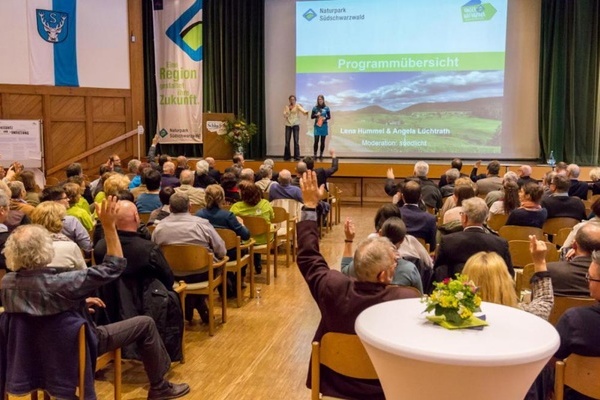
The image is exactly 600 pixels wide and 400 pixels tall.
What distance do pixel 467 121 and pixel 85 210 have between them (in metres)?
9.55

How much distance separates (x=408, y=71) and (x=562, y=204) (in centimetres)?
751

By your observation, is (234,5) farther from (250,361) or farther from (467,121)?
(250,361)

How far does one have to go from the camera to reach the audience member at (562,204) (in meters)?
6.29

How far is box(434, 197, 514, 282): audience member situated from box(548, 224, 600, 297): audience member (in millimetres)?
495

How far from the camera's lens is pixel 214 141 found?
13500 mm

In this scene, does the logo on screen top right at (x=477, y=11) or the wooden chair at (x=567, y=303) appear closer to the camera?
the wooden chair at (x=567, y=303)

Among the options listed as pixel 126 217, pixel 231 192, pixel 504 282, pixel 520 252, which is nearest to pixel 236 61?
pixel 231 192

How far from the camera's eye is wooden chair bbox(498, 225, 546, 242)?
536 centimetres

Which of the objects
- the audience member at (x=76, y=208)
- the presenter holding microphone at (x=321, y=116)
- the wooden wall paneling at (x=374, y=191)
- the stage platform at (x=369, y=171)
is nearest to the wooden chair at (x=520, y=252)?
the audience member at (x=76, y=208)

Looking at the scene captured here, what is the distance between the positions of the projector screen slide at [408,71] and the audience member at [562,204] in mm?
6893

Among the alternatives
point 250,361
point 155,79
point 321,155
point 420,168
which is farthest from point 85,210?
point 155,79

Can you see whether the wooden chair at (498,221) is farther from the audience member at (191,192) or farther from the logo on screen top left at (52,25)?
the logo on screen top left at (52,25)

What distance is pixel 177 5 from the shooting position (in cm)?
1400

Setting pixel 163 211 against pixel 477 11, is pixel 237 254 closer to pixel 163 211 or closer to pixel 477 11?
pixel 163 211
